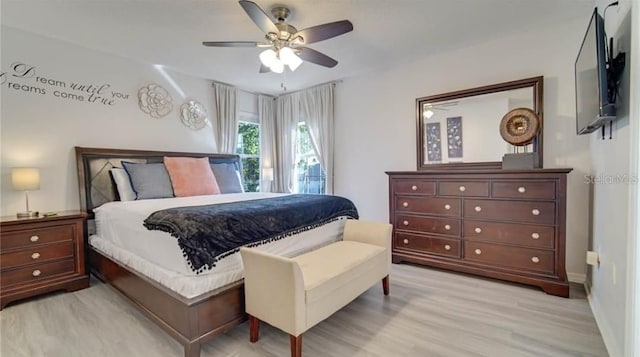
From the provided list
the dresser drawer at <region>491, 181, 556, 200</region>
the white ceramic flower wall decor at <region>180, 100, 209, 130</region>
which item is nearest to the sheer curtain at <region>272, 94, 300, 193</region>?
the white ceramic flower wall decor at <region>180, 100, 209, 130</region>

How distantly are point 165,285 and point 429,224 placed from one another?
2.62 meters

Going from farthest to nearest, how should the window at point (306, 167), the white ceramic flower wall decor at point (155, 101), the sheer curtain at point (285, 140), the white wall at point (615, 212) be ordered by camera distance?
the sheer curtain at point (285, 140) < the window at point (306, 167) < the white ceramic flower wall decor at point (155, 101) < the white wall at point (615, 212)

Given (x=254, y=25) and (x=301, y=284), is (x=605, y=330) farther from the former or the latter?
(x=254, y=25)

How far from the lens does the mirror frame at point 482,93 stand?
2.94 m

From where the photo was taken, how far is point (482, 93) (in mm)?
3279

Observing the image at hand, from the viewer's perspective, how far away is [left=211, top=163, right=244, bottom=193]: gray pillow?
399 cm

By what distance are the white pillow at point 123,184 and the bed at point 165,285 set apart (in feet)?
0.53

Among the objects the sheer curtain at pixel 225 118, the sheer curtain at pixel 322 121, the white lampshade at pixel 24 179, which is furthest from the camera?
the sheer curtain at pixel 322 121

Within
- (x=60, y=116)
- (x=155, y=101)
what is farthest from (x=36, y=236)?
(x=155, y=101)

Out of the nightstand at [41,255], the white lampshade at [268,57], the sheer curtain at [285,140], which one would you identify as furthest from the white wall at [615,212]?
the nightstand at [41,255]

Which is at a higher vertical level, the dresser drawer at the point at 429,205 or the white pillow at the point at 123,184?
the white pillow at the point at 123,184

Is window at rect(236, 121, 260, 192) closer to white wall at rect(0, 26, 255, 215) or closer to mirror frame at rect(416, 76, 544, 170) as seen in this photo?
white wall at rect(0, 26, 255, 215)

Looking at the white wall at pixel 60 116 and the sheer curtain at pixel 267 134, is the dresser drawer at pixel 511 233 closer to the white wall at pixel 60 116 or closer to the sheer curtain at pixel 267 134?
the sheer curtain at pixel 267 134

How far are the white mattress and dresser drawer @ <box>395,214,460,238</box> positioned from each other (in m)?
0.83
